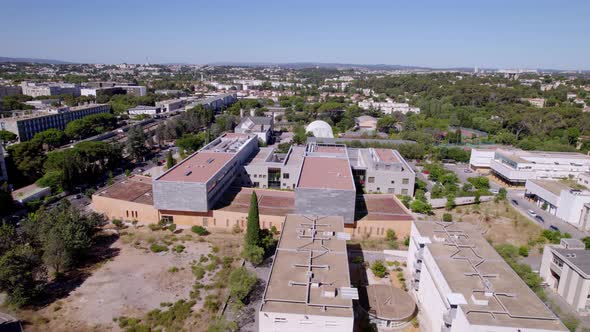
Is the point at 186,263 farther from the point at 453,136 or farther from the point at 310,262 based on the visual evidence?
the point at 453,136

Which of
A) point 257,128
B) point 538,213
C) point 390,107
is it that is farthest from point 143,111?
point 538,213

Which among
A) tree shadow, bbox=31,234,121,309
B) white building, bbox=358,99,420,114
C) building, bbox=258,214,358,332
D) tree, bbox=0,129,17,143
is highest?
white building, bbox=358,99,420,114

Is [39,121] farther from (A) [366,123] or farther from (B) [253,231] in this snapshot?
(A) [366,123]

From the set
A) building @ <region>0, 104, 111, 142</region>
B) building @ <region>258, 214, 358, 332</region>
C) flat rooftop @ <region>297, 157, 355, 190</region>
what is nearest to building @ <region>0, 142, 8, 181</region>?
building @ <region>0, 104, 111, 142</region>

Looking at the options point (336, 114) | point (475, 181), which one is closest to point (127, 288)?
point (475, 181)

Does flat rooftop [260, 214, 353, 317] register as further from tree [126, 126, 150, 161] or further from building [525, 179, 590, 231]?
tree [126, 126, 150, 161]

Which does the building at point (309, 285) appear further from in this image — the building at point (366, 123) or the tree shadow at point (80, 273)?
the building at point (366, 123)

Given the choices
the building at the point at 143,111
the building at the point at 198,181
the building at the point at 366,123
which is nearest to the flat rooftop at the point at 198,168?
the building at the point at 198,181

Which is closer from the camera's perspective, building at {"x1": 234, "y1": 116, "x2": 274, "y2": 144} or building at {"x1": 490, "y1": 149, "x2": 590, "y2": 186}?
building at {"x1": 490, "y1": 149, "x2": 590, "y2": 186}
